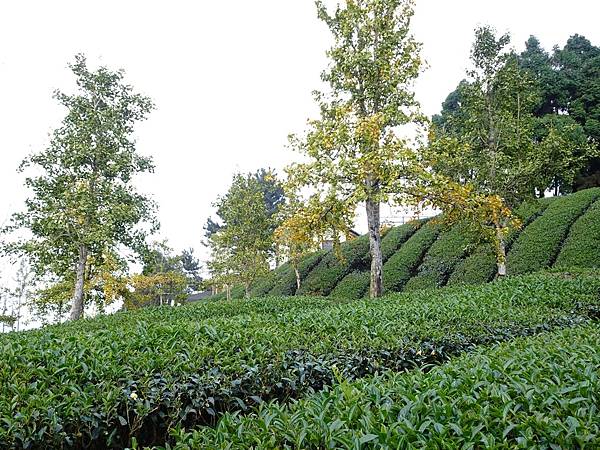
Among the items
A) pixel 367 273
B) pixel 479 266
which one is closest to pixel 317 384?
pixel 479 266

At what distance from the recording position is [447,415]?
204cm

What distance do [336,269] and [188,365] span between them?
620 inches

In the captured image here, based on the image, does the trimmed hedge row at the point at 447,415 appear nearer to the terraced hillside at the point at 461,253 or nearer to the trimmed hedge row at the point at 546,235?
the terraced hillside at the point at 461,253

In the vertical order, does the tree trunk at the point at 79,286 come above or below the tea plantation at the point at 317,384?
above

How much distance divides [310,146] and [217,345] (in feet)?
25.7

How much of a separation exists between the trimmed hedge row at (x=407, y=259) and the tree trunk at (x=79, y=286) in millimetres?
9312

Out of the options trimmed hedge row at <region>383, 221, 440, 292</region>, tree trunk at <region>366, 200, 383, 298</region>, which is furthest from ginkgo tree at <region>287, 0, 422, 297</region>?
trimmed hedge row at <region>383, 221, 440, 292</region>

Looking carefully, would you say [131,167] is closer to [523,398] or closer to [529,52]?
[523,398]

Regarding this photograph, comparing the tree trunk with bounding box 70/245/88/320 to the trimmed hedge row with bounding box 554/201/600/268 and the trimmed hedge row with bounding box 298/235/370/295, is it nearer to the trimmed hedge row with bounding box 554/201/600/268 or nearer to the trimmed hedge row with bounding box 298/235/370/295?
the trimmed hedge row with bounding box 298/235/370/295

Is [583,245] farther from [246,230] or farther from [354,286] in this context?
[246,230]

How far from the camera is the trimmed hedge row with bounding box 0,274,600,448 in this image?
8.70ft

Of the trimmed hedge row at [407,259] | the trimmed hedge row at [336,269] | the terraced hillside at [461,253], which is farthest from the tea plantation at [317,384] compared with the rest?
the trimmed hedge row at [336,269]

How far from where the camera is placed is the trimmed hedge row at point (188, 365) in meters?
2.65

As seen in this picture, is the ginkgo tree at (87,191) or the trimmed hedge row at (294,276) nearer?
the ginkgo tree at (87,191)
